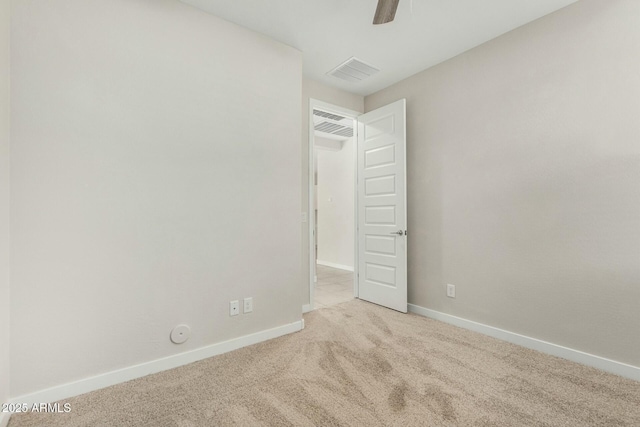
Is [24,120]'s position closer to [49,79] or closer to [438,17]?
[49,79]

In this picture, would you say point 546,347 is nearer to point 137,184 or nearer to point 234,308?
point 234,308

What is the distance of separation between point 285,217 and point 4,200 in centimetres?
183

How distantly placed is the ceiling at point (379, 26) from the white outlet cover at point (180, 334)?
246cm

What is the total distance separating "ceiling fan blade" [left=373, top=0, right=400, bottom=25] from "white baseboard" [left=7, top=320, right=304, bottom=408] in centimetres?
250

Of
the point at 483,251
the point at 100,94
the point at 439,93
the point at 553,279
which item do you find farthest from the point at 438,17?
the point at 100,94

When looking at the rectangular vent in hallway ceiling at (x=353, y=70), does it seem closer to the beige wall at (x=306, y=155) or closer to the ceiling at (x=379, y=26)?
the ceiling at (x=379, y=26)

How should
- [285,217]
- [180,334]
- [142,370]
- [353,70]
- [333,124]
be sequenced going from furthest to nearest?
[333,124]
[353,70]
[285,217]
[180,334]
[142,370]

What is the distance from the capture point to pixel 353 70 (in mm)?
3217

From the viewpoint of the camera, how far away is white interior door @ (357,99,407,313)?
3.31 meters

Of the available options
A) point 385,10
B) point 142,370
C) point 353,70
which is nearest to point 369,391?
point 142,370

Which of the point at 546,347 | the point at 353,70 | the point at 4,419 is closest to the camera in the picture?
the point at 4,419

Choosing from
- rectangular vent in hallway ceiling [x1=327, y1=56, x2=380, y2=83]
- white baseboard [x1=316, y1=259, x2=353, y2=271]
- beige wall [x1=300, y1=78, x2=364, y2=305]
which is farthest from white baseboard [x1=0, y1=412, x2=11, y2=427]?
white baseboard [x1=316, y1=259, x2=353, y2=271]

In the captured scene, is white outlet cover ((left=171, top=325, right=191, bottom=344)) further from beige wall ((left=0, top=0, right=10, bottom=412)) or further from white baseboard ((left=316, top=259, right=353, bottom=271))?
white baseboard ((left=316, top=259, right=353, bottom=271))

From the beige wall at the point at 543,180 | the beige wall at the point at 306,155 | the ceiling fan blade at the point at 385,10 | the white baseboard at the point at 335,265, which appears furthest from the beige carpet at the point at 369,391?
the white baseboard at the point at 335,265
